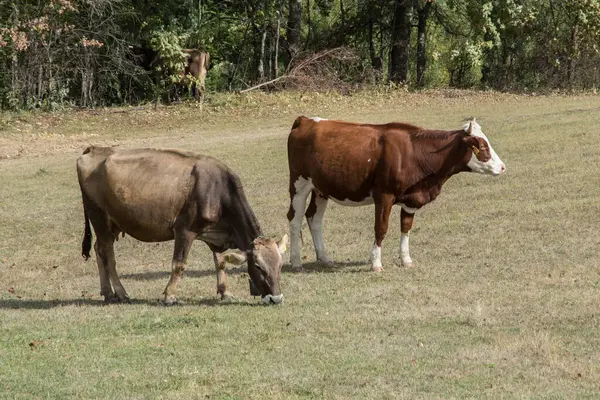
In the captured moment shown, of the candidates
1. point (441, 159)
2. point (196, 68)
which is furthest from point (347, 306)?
point (196, 68)

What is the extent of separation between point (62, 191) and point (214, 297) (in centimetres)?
1176

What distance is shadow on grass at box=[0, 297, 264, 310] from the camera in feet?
44.3

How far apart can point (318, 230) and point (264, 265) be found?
369cm

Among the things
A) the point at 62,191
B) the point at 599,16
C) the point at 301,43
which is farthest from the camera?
the point at 301,43

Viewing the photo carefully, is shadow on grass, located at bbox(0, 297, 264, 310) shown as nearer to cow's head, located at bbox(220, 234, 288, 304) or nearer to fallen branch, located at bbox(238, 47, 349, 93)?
cow's head, located at bbox(220, 234, 288, 304)

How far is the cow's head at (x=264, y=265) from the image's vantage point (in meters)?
12.9

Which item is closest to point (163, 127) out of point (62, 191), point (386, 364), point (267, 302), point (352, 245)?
point (62, 191)

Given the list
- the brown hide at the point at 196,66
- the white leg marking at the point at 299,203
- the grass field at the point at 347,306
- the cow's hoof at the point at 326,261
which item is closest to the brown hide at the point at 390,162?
the white leg marking at the point at 299,203

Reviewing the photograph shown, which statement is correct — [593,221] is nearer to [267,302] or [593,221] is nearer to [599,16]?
[267,302]

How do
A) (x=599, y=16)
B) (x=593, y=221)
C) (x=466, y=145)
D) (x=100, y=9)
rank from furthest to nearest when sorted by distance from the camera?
(x=599, y=16) → (x=100, y=9) → (x=593, y=221) → (x=466, y=145)

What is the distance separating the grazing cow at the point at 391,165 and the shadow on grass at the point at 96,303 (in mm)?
2649

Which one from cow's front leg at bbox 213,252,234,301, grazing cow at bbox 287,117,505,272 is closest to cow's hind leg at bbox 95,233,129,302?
cow's front leg at bbox 213,252,234,301

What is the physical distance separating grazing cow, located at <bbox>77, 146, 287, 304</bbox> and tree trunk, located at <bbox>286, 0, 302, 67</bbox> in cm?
2764

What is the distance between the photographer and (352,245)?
18109 millimetres
